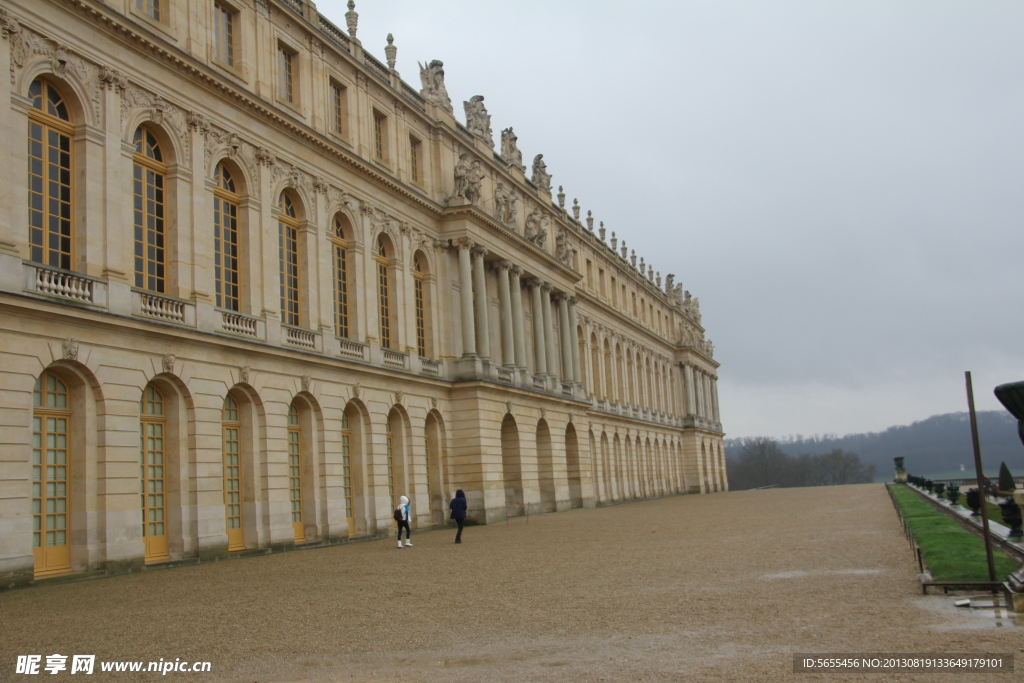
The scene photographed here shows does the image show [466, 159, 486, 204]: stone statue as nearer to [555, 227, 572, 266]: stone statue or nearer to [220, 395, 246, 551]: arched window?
[555, 227, 572, 266]: stone statue

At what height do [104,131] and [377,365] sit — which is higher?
[104,131]

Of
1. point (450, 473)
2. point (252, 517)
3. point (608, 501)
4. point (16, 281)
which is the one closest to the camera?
point (16, 281)

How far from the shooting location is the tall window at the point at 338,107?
117 ft

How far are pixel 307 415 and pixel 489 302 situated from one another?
17.3m

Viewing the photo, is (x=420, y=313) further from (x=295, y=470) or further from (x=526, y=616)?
(x=526, y=616)

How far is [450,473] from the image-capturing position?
41062mm

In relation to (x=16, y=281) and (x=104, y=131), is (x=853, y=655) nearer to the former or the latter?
(x=16, y=281)

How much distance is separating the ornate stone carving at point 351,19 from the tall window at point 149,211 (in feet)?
43.7

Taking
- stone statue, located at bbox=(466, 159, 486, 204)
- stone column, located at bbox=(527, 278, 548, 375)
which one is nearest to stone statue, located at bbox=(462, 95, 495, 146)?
stone statue, located at bbox=(466, 159, 486, 204)

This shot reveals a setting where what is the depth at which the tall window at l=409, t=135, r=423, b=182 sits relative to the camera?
137 feet

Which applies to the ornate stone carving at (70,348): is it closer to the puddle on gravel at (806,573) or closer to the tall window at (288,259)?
the tall window at (288,259)

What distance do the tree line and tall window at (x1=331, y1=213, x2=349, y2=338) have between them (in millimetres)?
139582

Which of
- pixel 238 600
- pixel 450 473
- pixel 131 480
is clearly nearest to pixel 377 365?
pixel 450 473

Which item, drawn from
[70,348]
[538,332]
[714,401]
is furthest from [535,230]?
[714,401]
